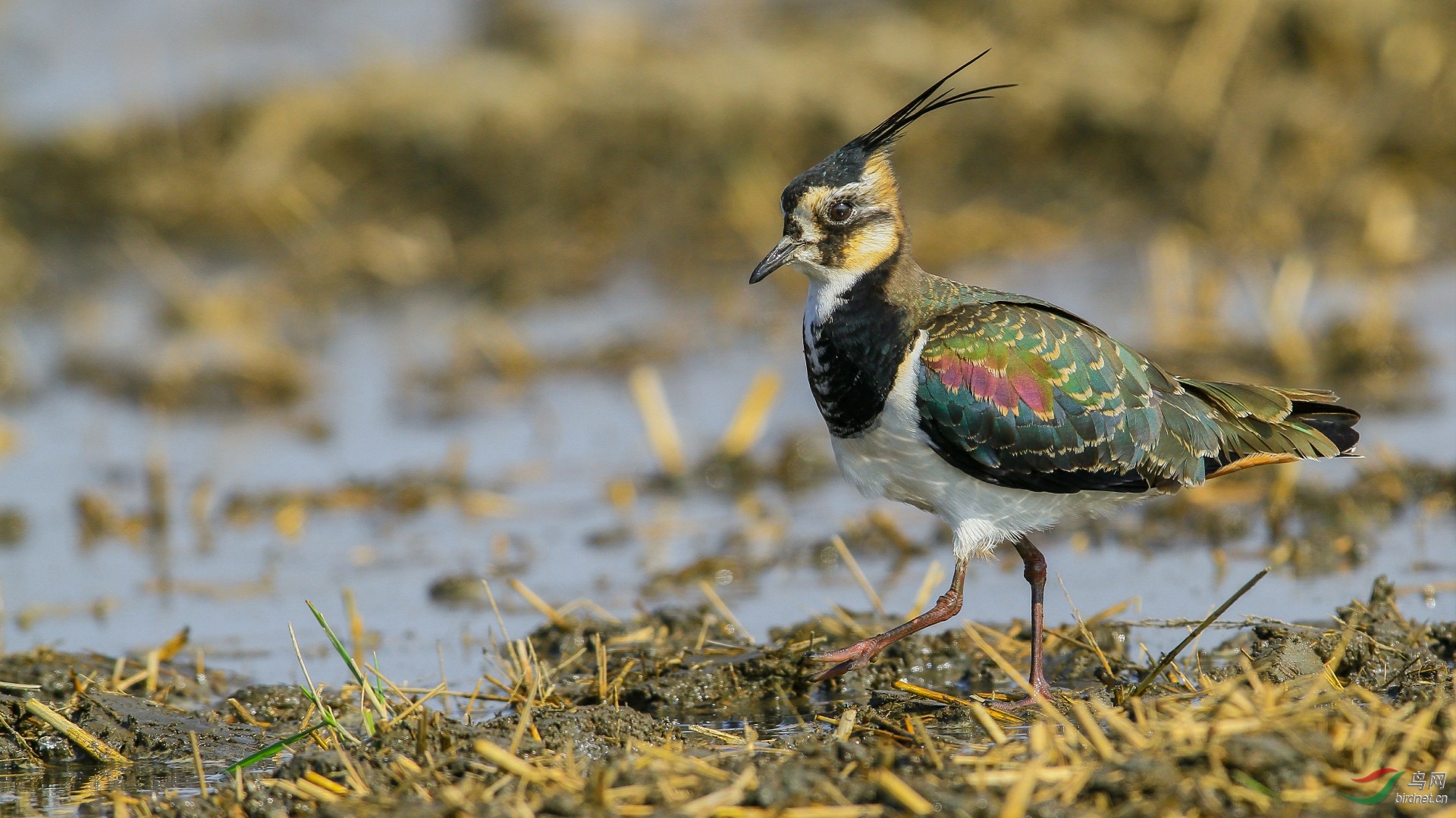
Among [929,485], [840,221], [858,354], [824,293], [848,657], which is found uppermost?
[840,221]

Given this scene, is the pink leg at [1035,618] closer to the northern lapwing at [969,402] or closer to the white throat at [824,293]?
the northern lapwing at [969,402]

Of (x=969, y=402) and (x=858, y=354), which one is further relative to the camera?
A: (x=858, y=354)

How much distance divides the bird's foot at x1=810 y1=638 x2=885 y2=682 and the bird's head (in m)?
1.23

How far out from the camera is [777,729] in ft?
16.4

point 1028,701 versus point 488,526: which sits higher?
point 488,526

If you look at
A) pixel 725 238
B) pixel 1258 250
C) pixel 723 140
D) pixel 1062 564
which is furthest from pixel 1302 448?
pixel 723 140

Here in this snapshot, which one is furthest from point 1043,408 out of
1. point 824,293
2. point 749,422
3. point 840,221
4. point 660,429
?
point 660,429

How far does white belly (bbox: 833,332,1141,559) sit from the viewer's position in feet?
17.0

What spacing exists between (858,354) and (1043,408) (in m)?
0.62

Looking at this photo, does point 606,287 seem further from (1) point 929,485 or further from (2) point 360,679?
(2) point 360,679

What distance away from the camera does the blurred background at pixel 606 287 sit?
23.0ft

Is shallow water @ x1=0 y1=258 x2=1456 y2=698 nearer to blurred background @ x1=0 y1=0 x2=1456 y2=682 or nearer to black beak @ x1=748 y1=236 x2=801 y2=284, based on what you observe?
blurred background @ x1=0 y1=0 x2=1456 y2=682

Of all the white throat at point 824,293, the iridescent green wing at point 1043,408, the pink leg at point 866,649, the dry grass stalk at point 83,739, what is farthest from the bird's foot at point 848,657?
the dry grass stalk at point 83,739

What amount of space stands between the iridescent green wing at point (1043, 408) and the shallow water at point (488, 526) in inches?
28.8
